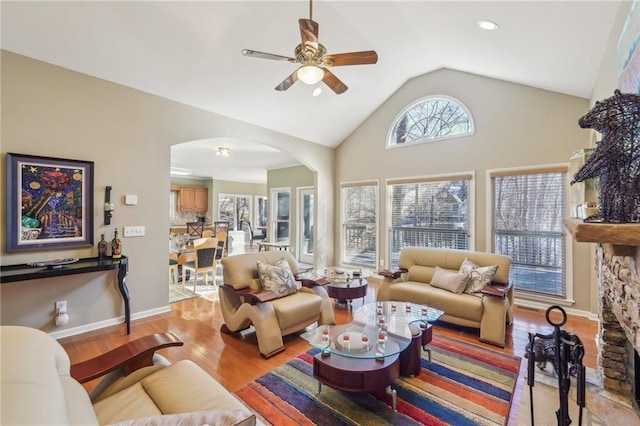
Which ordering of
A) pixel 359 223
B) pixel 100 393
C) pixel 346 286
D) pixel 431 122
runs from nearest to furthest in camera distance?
1. pixel 100 393
2. pixel 346 286
3. pixel 431 122
4. pixel 359 223

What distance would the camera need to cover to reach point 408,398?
2.15 metres

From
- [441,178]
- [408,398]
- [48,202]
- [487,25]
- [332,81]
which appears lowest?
[408,398]

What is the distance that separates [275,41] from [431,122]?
3.14 metres

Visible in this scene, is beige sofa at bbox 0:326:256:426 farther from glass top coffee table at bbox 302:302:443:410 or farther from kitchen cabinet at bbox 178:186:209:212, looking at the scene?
kitchen cabinet at bbox 178:186:209:212

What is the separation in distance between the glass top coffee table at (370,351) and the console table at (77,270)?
8.01 ft

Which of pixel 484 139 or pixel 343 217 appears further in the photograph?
pixel 343 217

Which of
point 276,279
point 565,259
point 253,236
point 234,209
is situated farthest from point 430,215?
point 234,209

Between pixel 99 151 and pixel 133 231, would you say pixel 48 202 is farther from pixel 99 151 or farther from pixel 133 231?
pixel 133 231

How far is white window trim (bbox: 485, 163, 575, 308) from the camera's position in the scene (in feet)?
12.7

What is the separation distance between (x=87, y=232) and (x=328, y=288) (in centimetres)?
305

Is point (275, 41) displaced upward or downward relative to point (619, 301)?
upward

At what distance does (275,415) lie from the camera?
2.00 m

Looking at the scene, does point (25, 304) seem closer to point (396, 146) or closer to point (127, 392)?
point (127, 392)

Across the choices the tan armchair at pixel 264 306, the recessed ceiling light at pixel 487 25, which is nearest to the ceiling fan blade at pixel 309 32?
the recessed ceiling light at pixel 487 25
